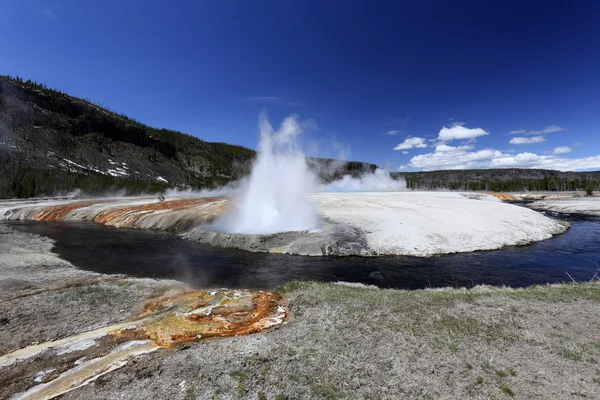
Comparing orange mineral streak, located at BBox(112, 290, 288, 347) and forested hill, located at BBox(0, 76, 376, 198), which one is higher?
forested hill, located at BBox(0, 76, 376, 198)

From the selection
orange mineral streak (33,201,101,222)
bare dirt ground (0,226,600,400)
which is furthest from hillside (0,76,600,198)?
bare dirt ground (0,226,600,400)

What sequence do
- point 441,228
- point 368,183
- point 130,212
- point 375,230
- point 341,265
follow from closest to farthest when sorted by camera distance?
point 341,265, point 375,230, point 441,228, point 130,212, point 368,183

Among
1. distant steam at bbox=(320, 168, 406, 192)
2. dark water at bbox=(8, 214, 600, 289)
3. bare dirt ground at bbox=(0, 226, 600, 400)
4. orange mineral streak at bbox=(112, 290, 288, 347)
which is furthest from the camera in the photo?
distant steam at bbox=(320, 168, 406, 192)

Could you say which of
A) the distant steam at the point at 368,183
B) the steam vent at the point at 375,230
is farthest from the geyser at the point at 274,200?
the distant steam at the point at 368,183

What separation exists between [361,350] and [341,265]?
1409cm

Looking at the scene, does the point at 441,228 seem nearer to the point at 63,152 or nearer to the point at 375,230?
the point at 375,230

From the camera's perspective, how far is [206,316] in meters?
11.6

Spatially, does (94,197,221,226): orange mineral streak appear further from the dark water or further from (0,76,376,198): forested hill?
(0,76,376,198): forested hill

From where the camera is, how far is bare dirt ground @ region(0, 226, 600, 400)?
6926mm

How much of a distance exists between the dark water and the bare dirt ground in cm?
522

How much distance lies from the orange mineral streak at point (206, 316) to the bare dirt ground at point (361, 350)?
684mm

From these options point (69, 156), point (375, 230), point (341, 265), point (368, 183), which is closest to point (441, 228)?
point (375, 230)

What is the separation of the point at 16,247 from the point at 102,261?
9443 millimetres

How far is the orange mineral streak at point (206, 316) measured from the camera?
10.1 meters
